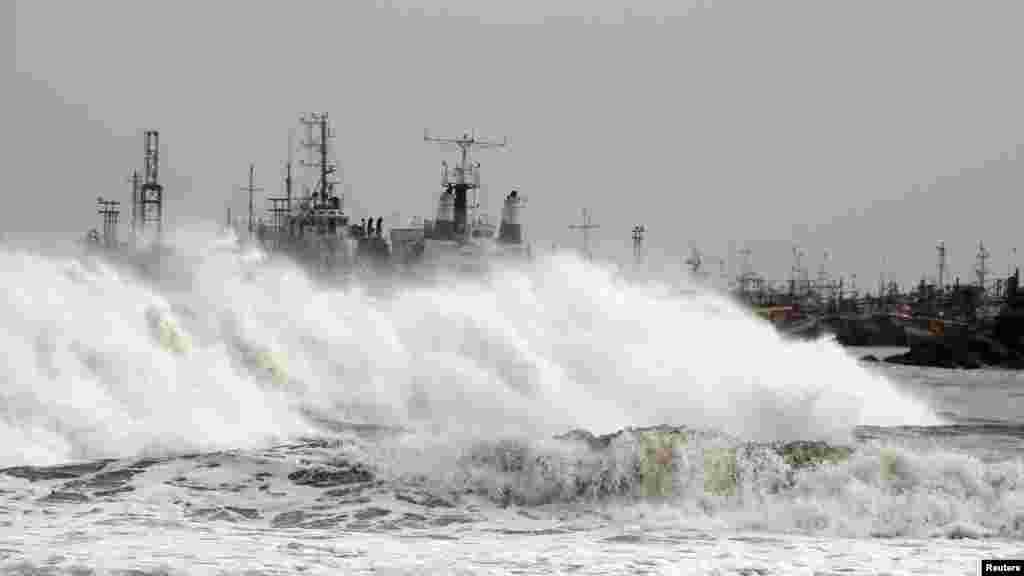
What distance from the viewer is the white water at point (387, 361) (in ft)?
66.8

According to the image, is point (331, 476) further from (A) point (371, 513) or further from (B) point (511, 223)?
(B) point (511, 223)

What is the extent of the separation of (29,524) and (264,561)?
10.6 feet

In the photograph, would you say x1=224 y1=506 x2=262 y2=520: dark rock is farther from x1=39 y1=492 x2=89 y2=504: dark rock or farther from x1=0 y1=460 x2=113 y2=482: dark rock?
x1=0 y1=460 x2=113 y2=482: dark rock

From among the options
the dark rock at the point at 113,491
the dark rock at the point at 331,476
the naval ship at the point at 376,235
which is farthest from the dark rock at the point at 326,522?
the naval ship at the point at 376,235

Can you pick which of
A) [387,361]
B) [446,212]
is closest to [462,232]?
[446,212]

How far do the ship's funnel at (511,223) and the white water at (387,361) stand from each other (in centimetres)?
2920

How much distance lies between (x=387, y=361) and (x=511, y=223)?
38.6 m

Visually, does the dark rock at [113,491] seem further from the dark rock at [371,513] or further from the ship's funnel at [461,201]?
the ship's funnel at [461,201]

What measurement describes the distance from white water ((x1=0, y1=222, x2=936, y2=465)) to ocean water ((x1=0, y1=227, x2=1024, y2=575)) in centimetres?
8

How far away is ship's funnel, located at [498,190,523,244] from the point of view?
219 feet

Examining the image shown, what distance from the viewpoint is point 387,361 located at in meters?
29.0

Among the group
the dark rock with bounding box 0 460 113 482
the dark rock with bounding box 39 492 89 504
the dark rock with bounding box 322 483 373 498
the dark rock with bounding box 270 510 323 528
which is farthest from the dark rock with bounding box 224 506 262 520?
the dark rock with bounding box 0 460 113 482

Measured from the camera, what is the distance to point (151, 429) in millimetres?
19281

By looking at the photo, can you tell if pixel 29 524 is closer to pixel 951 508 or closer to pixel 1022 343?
pixel 951 508
